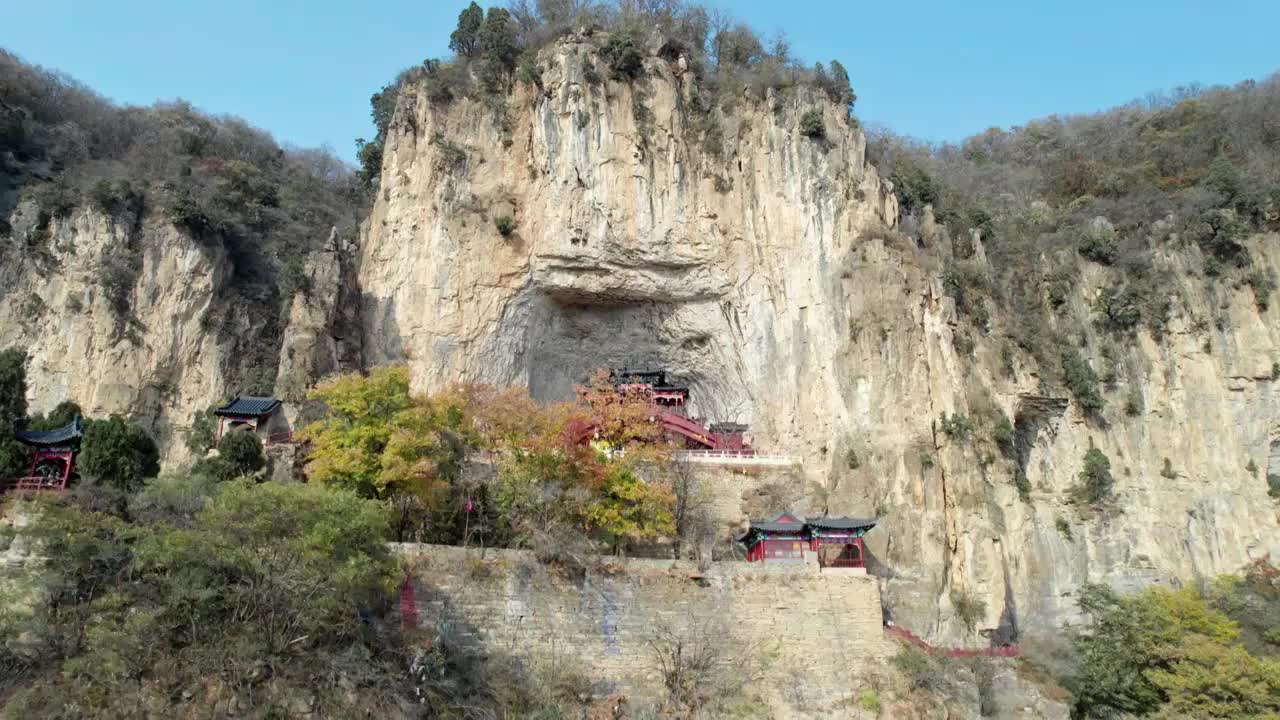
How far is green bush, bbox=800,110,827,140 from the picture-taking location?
33656mm

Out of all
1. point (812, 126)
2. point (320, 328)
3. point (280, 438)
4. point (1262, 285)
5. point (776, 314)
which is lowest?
point (280, 438)

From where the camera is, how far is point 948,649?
2472 cm

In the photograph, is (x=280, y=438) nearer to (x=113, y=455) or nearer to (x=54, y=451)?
(x=113, y=455)

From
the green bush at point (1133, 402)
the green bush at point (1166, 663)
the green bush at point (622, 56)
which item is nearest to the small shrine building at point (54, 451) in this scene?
the green bush at point (622, 56)

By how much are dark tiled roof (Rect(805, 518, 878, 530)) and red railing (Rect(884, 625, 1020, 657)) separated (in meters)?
2.58

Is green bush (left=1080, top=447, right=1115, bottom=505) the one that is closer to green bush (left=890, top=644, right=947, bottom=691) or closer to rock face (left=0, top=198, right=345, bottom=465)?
green bush (left=890, top=644, right=947, bottom=691)

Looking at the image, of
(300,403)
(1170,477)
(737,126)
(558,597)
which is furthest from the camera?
(737,126)

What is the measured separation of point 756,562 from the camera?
941 inches

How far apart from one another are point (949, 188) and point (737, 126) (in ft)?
41.3

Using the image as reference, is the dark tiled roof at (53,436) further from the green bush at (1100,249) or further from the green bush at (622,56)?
the green bush at (1100,249)

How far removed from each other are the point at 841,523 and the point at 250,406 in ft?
54.3

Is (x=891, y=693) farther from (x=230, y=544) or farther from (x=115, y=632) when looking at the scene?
(x=115, y=632)

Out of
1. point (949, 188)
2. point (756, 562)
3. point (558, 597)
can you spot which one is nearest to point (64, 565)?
point (558, 597)

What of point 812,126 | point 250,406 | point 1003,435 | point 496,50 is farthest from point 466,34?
point 1003,435
